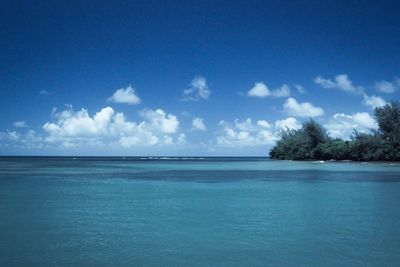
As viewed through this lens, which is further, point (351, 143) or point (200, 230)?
point (351, 143)

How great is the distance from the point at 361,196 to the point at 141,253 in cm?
1663

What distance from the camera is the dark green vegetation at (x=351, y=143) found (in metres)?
77.9

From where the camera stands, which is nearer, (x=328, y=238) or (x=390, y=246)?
(x=390, y=246)

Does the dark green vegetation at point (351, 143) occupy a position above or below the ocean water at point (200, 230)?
above

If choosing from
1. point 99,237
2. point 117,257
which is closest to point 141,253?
point 117,257

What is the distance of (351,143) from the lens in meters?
86.4

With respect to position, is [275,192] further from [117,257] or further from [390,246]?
[117,257]

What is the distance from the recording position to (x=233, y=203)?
818 inches

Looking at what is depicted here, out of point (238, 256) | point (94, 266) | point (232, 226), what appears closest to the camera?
point (94, 266)

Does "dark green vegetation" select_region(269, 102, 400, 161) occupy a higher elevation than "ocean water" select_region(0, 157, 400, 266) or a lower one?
higher

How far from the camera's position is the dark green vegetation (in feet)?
256

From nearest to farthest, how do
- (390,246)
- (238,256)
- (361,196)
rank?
(238,256), (390,246), (361,196)

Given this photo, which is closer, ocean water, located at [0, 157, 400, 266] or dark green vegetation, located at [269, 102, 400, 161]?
ocean water, located at [0, 157, 400, 266]

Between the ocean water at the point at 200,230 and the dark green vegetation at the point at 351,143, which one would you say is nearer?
the ocean water at the point at 200,230
